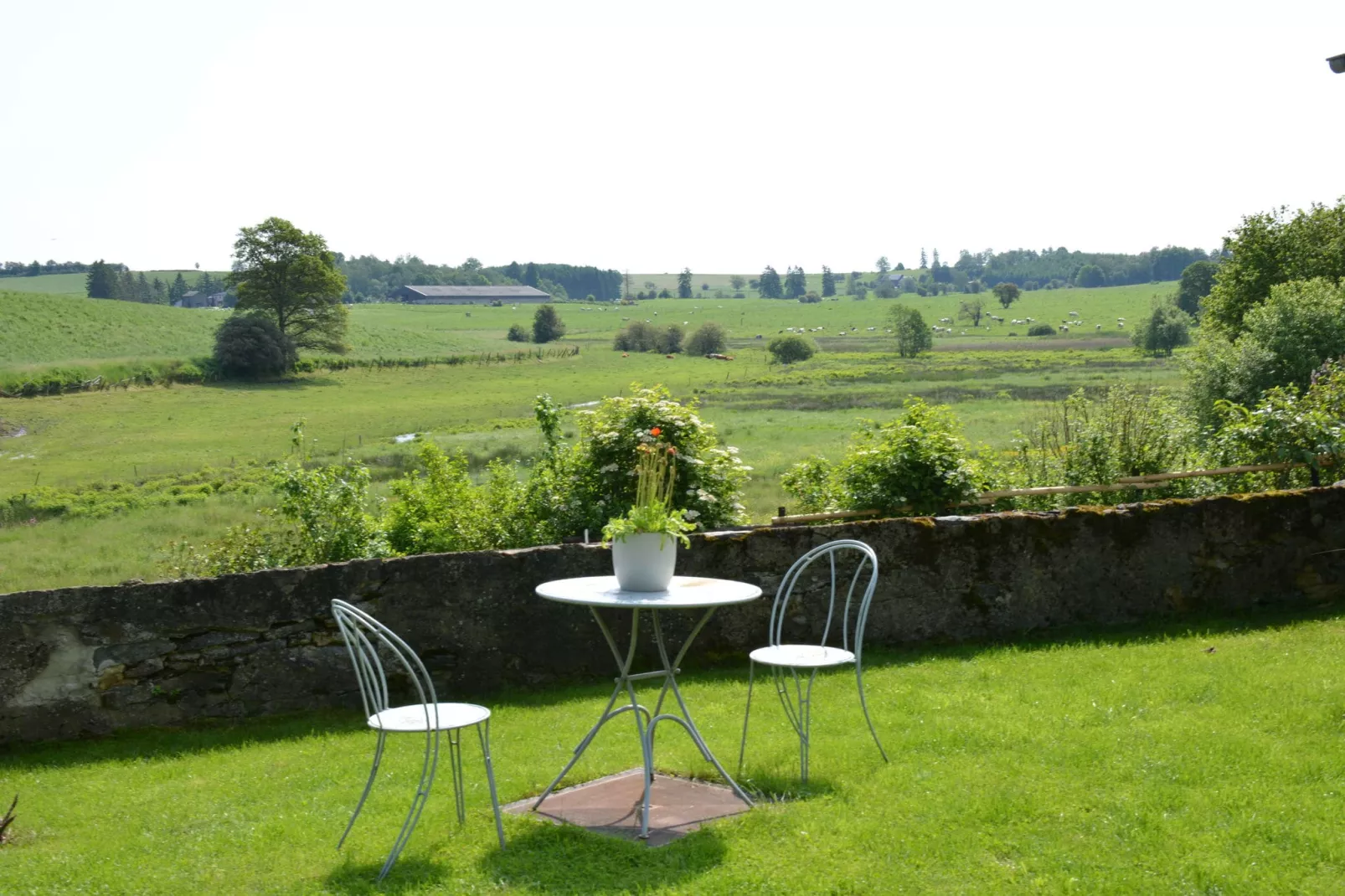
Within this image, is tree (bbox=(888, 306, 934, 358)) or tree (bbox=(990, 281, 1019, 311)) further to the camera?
tree (bbox=(990, 281, 1019, 311))

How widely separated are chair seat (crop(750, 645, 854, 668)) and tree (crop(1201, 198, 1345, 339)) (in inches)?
1147

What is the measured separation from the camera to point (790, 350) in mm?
79688

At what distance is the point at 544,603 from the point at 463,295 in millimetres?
146084

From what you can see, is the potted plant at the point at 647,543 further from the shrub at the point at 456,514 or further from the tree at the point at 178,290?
the tree at the point at 178,290

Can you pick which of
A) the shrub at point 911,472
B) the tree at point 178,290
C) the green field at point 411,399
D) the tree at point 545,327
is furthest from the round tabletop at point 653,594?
the tree at point 178,290

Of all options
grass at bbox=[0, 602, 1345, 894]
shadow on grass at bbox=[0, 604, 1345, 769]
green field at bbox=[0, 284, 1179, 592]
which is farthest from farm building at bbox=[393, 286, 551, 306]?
grass at bbox=[0, 602, 1345, 894]

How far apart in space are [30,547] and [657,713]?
1978 centimetres

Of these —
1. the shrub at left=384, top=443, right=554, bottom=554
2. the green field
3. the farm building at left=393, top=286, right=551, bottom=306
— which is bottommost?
the green field

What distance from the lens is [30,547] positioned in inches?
827

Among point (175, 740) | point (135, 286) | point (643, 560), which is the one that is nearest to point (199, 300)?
point (135, 286)

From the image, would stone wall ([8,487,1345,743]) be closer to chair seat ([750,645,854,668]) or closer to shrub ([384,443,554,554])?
chair seat ([750,645,854,668])

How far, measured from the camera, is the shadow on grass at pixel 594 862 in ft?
13.3

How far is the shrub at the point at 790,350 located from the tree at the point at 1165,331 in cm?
2173

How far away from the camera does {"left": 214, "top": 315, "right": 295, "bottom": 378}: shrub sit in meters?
56.9
